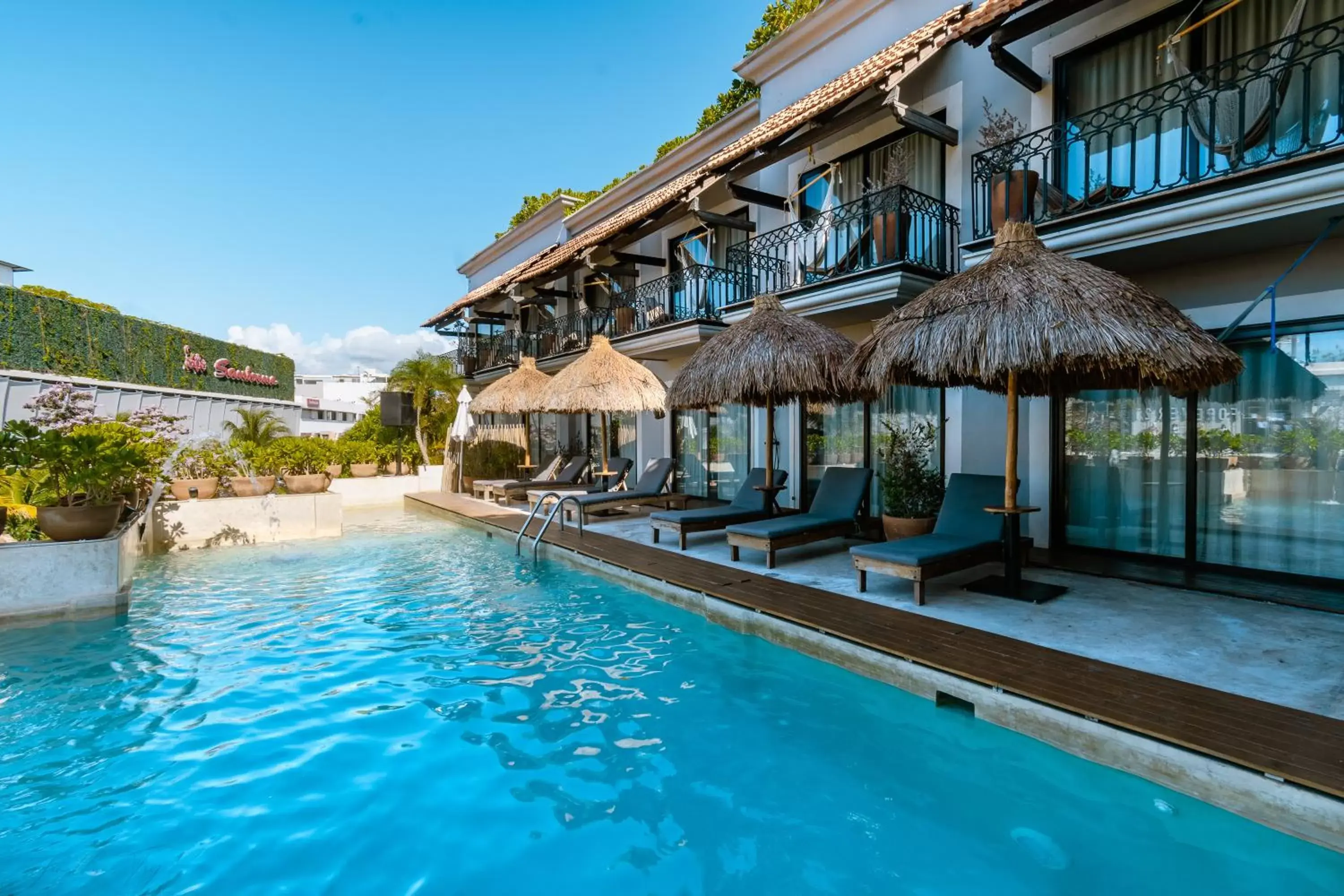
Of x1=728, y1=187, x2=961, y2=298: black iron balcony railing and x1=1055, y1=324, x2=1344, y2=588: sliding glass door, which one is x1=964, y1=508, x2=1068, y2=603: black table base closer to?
x1=1055, y1=324, x2=1344, y2=588: sliding glass door

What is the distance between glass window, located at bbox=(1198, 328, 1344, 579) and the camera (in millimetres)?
5840

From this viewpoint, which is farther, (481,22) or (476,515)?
(481,22)

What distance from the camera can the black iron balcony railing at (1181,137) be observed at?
551 cm

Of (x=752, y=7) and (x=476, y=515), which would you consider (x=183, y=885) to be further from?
(x=752, y=7)

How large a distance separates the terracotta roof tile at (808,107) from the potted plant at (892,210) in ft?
4.30

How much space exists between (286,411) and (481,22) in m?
19.3

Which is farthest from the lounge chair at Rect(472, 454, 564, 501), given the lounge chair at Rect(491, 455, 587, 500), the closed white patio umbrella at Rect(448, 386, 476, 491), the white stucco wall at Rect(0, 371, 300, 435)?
the white stucco wall at Rect(0, 371, 300, 435)

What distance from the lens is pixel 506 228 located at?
31.6 m

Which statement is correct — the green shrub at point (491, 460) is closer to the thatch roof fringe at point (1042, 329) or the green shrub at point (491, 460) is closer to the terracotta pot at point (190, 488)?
the terracotta pot at point (190, 488)

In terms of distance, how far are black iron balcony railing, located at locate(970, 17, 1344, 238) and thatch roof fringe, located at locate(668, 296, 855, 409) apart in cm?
232

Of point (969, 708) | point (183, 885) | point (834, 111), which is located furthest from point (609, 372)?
point (183, 885)

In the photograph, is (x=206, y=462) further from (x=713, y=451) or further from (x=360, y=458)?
(x=713, y=451)

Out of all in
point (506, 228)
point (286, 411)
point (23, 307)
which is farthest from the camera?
point (506, 228)

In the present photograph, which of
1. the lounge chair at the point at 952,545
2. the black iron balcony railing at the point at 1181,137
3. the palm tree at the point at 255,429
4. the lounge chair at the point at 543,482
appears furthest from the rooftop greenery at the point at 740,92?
the lounge chair at the point at 952,545
